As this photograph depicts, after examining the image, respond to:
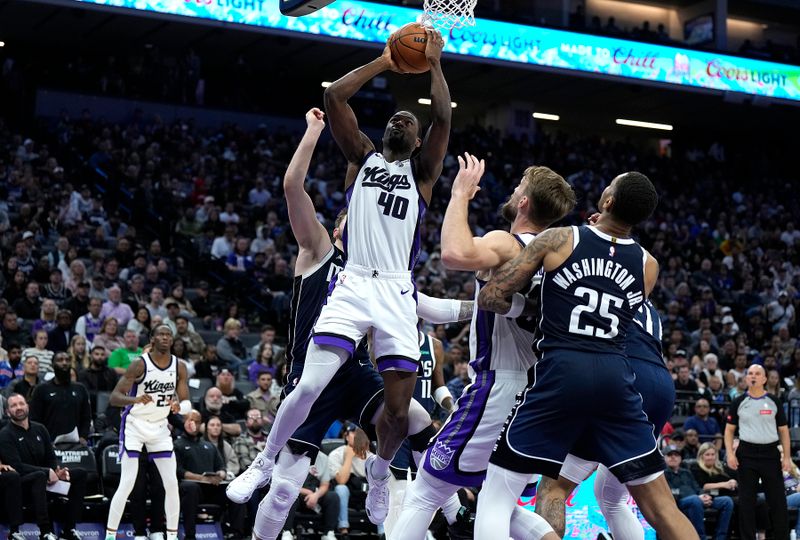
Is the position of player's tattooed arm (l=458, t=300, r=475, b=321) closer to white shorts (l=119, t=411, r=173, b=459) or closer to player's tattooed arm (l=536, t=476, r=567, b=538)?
player's tattooed arm (l=536, t=476, r=567, b=538)

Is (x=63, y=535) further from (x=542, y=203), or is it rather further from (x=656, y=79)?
(x=656, y=79)

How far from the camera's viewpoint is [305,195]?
7055 mm

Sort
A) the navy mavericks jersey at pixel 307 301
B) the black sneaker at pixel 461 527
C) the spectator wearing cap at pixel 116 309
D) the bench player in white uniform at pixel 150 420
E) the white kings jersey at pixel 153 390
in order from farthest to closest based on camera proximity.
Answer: the spectator wearing cap at pixel 116 309 → the white kings jersey at pixel 153 390 → the bench player in white uniform at pixel 150 420 → the black sneaker at pixel 461 527 → the navy mavericks jersey at pixel 307 301

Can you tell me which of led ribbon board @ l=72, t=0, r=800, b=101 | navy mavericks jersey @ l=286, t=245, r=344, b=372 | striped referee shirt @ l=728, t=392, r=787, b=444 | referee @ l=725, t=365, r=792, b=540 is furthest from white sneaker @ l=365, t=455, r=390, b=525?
led ribbon board @ l=72, t=0, r=800, b=101

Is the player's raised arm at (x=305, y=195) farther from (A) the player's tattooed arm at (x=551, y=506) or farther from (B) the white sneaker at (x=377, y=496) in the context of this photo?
(A) the player's tattooed arm at (x=551, y=506)

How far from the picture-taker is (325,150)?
26.5 meters

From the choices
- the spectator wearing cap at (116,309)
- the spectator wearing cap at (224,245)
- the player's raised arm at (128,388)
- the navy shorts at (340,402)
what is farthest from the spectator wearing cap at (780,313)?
the navy shorts at (340,402)

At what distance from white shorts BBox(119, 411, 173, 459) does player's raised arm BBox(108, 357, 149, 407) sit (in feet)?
0.82

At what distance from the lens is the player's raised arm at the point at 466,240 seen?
5.57 meters

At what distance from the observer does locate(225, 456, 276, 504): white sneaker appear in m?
7.30

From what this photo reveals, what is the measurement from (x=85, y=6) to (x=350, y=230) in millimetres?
17170

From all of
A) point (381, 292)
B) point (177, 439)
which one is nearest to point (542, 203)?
point (381, 292)

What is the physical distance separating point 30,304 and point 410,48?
10847 millimetres

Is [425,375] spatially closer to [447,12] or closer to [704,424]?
[447,12]
